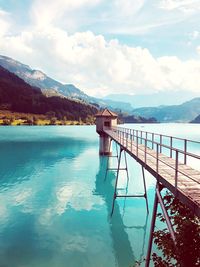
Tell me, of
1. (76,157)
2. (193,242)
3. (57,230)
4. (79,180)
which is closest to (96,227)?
(57,230)

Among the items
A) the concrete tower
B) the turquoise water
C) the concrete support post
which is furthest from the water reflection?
the concrete support post

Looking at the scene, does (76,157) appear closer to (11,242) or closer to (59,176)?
(59,176)

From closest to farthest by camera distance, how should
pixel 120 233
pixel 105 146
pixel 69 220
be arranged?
pixel 120 233 < pixel 69 220 < pixel 105 146

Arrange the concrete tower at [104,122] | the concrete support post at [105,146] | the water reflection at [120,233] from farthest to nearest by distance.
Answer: the concrete support post at [105,146]
the concrete tower at [104,122]
the water reflection at [120,233]

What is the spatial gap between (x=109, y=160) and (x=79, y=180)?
18.2 meters

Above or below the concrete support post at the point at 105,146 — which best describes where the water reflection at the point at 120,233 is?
below

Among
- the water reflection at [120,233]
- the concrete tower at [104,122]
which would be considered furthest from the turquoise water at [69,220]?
the concrete tower at [104,122]

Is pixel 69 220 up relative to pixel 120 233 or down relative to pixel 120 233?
up

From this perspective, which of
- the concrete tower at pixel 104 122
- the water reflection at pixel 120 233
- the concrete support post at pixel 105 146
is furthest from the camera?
the concrete support post at pixel 105 146

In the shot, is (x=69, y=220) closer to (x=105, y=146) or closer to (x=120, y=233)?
(x=120, y=233)

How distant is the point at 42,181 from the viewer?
134 ft

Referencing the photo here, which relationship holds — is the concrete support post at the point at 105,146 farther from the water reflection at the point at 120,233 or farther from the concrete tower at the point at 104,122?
the water reflection at the point at 120,233

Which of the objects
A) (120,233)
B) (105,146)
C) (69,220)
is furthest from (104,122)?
(120,233)

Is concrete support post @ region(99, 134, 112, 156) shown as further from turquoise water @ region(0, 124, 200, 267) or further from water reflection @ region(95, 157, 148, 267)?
water reflection @ region(95, 157, 148, 267)
